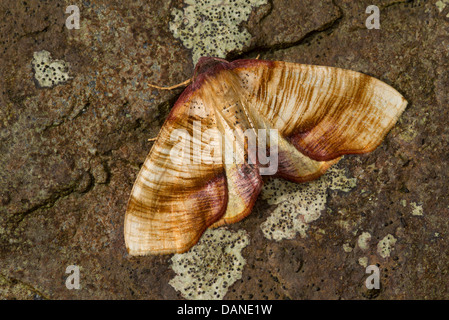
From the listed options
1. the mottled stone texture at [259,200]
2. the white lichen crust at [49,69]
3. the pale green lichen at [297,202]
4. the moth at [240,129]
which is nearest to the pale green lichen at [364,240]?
the mottled stone texture at [259,200]

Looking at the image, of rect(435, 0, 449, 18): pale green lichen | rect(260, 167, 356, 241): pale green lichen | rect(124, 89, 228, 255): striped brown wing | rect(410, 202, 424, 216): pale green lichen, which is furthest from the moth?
rect(435, 0, 449, 18): pale green lichen

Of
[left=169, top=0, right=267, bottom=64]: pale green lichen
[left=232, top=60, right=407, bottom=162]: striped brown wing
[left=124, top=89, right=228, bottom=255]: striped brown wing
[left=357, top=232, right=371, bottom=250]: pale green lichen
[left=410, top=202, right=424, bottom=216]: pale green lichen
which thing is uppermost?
[left=169, top=0, right=267, bottom=64]: pale green lichen

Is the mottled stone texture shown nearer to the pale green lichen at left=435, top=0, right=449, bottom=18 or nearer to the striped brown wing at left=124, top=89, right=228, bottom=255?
the pale green lichen at left=435, top=0, right=449, bottom=18

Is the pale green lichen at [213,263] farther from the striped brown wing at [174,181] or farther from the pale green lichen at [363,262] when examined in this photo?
the pale green lichen at [363,262]

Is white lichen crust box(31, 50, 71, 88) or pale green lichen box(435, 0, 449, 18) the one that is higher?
pale green lichen box(435, 0, 449, 18)
